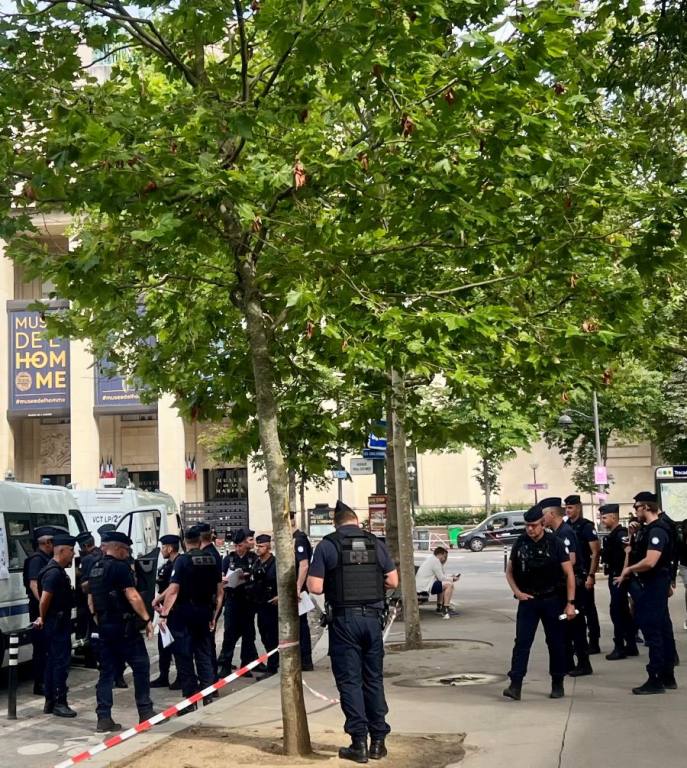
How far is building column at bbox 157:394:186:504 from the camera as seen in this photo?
52.7 meters

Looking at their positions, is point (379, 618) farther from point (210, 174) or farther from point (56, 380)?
point (56, 380)

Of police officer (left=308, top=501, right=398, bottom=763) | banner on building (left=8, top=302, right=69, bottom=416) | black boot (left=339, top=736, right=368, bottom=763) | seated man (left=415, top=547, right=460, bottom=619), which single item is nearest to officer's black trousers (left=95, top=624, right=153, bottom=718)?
police officer (left=308, top=501, right=398, bottom=763)

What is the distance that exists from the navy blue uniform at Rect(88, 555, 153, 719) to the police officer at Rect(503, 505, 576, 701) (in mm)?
3450

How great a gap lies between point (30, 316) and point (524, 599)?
44.7 meters

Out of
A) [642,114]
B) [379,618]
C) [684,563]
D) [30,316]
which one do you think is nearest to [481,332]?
[379,618]

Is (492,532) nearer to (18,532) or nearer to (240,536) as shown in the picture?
(240,536)

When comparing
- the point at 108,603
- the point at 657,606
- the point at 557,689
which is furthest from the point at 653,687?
the point at 108,603

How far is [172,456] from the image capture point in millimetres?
52875

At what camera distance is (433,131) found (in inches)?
336

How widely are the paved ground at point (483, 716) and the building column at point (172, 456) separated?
124 feet

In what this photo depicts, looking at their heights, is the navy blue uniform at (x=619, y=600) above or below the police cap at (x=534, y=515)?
below

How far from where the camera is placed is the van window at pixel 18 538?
13953mm

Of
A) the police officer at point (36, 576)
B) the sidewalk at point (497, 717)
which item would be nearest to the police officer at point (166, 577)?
the police officer at point (36, 576)

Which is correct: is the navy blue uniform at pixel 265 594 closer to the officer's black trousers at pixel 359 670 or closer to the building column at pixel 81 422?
the officer's black trousers at pixel 359 670
